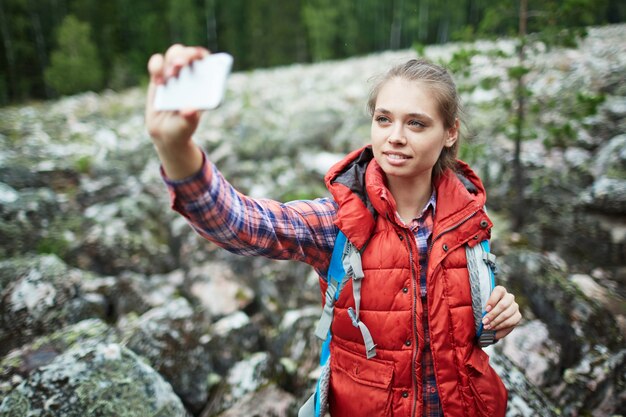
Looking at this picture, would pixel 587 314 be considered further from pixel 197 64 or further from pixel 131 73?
pixel 131 73

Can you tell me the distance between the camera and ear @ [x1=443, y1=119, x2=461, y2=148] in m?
1.69

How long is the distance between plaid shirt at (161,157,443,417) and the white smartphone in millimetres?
209

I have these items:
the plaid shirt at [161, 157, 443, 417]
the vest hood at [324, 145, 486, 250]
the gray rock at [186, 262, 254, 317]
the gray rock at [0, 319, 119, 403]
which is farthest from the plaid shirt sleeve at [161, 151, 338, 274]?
the gray rock at [186, 262, 254, 317]

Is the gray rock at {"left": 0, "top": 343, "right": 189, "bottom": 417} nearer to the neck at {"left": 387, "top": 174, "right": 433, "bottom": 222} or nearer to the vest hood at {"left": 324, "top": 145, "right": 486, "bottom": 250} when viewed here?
the vest hood at {"left": 324, "top": 145, "right": 486, "bottom": 250}

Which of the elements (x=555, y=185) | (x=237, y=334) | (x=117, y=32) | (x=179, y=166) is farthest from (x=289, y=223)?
(x=117, y=32)

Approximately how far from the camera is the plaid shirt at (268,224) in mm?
1128

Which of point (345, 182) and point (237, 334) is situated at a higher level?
point (345, 182)

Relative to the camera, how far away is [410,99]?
149cm

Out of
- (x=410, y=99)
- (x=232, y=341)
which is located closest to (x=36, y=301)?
(x=232, y=341)

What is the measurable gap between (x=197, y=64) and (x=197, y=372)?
9.76 ft

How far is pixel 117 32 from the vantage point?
1900 cm

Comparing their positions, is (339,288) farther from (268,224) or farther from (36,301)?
(36,301)

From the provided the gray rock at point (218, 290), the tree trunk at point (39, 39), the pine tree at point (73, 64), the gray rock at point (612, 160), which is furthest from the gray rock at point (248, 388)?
the tree trunk at point (39, 39)

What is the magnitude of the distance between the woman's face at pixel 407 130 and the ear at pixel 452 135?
167mm
